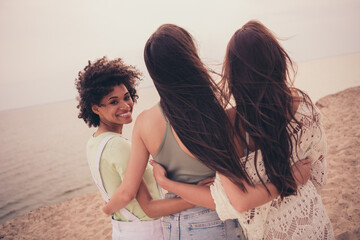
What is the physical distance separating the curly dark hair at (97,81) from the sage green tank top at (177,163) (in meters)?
0.79

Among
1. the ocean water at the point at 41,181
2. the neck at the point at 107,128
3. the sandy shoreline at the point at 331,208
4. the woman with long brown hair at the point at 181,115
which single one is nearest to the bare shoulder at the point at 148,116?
the woman with long brown hair at the point at 181,115

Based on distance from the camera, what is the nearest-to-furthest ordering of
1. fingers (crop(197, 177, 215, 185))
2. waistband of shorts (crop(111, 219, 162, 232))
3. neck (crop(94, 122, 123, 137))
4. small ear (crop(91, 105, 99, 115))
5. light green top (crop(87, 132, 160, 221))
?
fingers (crop(197, 177, 215, 185)) < light green top (crop(87, 132, 160, 221)) < waistband of shorts (crop(111, 219, 162, 232)) < neck (crop(94, 122, 123, 137)) < small ear (crop(91, 105, 99, 115))

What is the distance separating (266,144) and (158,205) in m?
0.72

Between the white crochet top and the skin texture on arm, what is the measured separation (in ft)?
0.16

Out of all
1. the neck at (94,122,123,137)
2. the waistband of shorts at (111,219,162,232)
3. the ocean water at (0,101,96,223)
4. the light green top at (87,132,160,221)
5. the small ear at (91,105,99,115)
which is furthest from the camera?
the ocean water at (0,101,96,223)

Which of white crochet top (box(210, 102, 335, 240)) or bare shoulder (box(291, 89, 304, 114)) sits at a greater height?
bare shoulder (box(291, 89, 304, 114))

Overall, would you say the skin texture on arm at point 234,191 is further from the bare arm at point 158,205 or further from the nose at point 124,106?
the nose at point 124,106

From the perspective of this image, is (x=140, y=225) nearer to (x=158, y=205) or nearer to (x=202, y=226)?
(x=158, y=205)

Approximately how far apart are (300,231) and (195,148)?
2.24 feet

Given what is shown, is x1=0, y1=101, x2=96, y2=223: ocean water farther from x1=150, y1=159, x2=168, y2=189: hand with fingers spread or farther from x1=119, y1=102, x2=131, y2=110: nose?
x1=150, y1=159, x2=168, y2=189: hand with fingers spread


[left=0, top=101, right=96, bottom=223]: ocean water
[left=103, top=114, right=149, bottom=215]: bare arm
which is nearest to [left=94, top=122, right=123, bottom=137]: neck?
[left=103, top=114, right=149, bottom=215]: bare arm

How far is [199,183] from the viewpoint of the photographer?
1285mm

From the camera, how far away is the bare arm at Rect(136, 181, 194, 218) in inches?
51.9

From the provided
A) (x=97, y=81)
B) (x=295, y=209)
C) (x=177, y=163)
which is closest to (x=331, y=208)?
(x=295, y=209)
